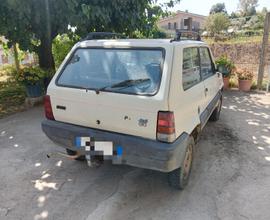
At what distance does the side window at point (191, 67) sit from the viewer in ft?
8.56

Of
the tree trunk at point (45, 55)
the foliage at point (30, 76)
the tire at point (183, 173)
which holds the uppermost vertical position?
the tree trunk at point (45, 55)

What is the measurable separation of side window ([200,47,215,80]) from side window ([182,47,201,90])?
257 mm

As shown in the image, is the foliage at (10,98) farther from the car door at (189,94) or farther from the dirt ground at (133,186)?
the car door at (189,94)

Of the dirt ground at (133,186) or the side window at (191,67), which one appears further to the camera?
the side window at (191,67)

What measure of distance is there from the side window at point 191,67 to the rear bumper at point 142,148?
0.59 m

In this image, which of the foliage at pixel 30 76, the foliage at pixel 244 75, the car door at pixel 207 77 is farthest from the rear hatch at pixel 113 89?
the foliage at pixel 244 75

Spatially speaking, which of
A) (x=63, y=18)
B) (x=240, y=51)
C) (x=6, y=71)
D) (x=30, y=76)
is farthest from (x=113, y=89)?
(x=240, y=51)

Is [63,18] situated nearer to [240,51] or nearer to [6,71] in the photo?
[6,71]

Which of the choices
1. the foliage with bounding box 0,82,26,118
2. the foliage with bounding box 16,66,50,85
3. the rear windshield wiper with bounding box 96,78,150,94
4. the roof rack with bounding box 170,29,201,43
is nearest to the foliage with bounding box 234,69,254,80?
the roof rack with bounding box 170,29,201,43

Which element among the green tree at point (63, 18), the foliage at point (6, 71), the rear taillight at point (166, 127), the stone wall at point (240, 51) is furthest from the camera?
the stone wall at point (240, 51)

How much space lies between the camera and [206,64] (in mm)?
3684

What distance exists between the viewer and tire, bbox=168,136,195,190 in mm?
2635

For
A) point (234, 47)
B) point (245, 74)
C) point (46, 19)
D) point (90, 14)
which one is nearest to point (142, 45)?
point (90, 14)

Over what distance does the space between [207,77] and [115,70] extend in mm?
1631
